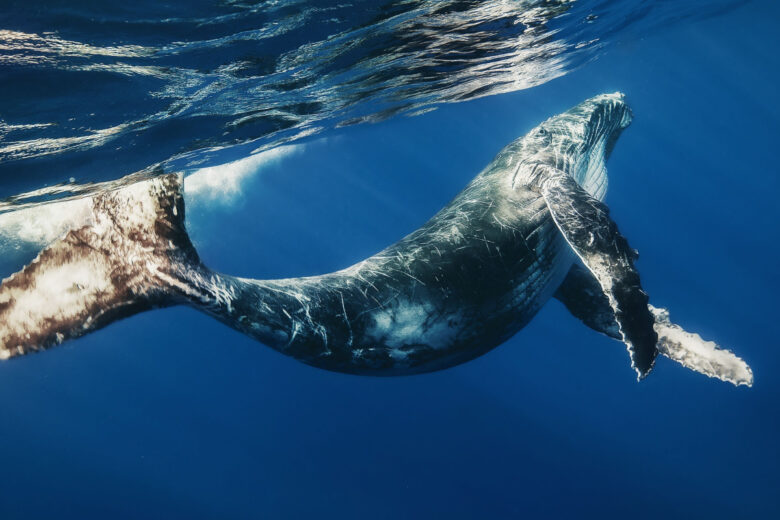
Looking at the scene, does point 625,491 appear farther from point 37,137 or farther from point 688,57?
point 688,57

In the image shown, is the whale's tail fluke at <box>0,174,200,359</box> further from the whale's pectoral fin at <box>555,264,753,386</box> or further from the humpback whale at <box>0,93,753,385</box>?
the whale's pectoral fin at <box>555,264,753,386</box>

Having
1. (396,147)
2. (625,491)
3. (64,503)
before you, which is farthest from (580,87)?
(64,503)

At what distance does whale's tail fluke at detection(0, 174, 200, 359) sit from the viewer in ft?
11.4

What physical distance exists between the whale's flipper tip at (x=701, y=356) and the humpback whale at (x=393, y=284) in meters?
0.03

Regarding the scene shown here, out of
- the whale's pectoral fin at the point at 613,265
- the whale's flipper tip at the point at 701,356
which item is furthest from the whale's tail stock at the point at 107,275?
the whale's flipper tip at the point at 701,356

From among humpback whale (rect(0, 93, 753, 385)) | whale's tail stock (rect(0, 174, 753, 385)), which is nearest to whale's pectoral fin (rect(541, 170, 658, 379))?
humpback whale (rect(0, 93, 753, 385))

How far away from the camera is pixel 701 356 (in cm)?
692

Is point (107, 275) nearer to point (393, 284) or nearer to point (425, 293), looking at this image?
point (393, 284)

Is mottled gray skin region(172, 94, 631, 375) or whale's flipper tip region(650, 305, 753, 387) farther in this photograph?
whale's flipper tip region(650, 305, 753, 387)

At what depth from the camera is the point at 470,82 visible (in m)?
17.1

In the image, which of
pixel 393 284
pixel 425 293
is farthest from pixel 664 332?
pixel 393 284

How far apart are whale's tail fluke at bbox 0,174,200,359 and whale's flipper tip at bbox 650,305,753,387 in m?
6.38

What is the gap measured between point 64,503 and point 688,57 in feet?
231

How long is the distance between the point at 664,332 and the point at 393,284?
504cm
